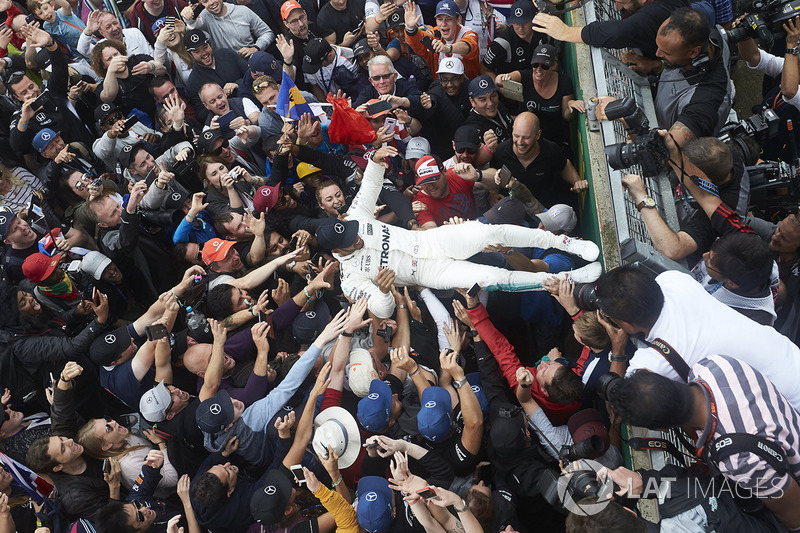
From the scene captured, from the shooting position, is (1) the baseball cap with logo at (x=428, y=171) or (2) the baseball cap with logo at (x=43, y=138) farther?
(2) the baseball cap with logo at (x=43, y=138)

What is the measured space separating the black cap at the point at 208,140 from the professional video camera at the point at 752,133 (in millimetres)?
4857

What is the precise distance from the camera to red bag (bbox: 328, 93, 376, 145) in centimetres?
584

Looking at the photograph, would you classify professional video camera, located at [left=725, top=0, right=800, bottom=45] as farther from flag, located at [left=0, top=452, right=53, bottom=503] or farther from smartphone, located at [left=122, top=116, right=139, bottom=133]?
flag, located at [left=0, top=452, right=53, bottom=503]

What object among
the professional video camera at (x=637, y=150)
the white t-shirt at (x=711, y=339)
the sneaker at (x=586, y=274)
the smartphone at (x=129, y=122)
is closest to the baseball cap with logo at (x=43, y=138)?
the smartphone at (x=129, y=122)

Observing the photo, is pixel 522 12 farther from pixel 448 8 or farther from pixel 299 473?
pixel 299 473

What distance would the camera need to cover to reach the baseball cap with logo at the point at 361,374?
4.47 metres

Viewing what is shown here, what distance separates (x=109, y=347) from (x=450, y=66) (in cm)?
434

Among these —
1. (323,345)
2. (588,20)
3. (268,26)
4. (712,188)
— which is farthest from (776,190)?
(268,26)


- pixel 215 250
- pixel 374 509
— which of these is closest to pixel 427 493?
pixel 374 509

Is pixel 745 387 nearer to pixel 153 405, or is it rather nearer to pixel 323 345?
pixel 323 345

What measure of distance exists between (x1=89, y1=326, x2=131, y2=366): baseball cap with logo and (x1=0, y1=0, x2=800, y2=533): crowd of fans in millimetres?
25

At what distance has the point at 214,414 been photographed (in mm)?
4312

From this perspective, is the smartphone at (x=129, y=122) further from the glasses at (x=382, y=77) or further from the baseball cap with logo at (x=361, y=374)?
the baseball cap with logo at (x=361, y=374)

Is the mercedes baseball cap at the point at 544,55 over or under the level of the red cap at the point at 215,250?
over
